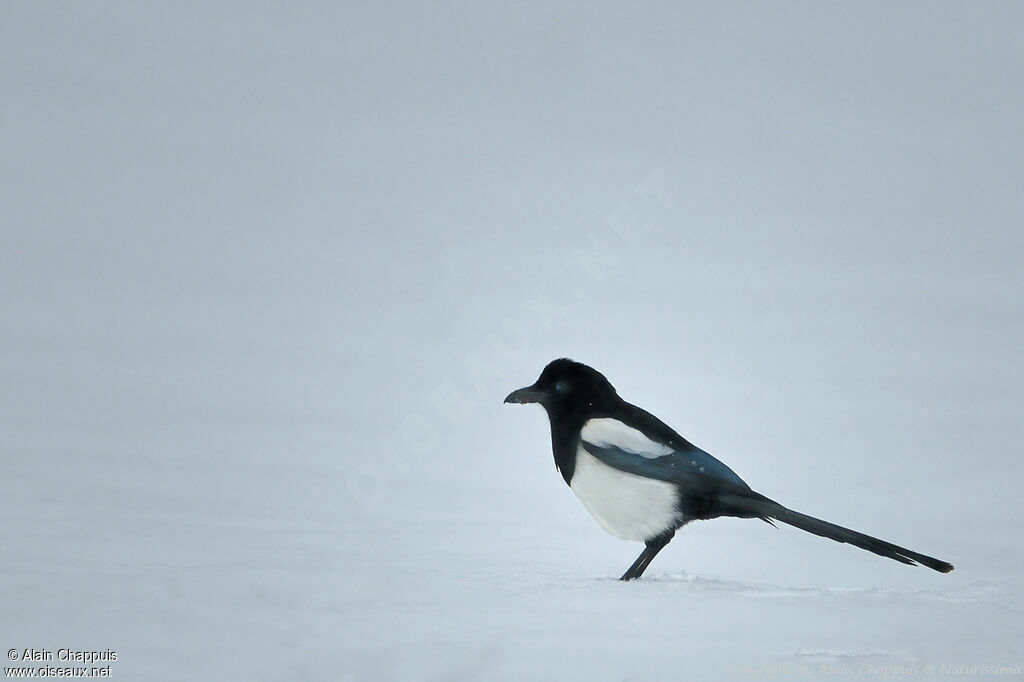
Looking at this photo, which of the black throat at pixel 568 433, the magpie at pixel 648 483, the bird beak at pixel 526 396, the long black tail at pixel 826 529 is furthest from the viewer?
the bird beak at pixel 526 396

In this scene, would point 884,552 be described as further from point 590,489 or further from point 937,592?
point 590,489

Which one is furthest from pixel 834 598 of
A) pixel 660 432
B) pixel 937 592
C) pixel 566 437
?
pixel 566 437

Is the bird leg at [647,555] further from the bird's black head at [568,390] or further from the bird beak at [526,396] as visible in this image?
the bird beak at [526,396]

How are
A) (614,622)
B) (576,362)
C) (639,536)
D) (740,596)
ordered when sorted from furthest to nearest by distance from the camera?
(576,362)
(639,536)
(740,596)
(614,622)

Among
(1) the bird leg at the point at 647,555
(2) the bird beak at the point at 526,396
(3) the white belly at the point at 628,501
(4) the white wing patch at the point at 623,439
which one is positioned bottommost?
(1) the bird leg at the point at 647,555

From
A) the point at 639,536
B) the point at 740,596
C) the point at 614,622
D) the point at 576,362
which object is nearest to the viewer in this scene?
the point at 614,622

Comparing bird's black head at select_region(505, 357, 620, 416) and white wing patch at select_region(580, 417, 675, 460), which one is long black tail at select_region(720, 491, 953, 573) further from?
bird's black head at select_region(505, 357, 620, 416)

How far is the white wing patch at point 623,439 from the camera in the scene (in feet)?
15.5

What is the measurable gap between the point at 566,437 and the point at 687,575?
2.68 ft

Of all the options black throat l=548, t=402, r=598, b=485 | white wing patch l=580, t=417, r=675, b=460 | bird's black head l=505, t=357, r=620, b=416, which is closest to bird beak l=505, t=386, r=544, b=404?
bird's black head l=505, t=357, r=620, b=416

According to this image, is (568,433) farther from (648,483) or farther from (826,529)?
(826,529)

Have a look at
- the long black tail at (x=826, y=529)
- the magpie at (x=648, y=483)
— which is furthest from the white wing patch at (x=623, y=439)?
the long black tail at (x=826, y=529)

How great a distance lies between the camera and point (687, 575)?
192 inches

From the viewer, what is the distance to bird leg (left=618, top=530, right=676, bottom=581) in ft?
15.5
